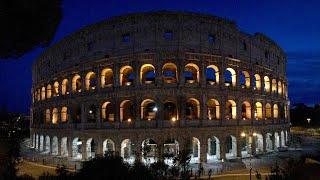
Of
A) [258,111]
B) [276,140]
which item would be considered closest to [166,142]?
[258,111]

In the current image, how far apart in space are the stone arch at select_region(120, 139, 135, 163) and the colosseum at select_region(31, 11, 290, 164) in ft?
0.28

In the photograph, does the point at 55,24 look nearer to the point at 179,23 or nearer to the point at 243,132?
the point at 179,23

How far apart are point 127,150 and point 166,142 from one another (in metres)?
4.31

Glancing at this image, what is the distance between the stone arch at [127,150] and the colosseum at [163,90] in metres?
0.09

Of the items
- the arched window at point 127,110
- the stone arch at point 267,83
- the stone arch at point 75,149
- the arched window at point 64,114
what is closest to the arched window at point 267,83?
the stone arch at point 267,83

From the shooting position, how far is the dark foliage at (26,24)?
13.0 m

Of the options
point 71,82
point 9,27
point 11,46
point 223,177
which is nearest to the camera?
point 9,27

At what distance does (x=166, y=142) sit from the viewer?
90.4 feet

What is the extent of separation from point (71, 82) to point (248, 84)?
1781cm

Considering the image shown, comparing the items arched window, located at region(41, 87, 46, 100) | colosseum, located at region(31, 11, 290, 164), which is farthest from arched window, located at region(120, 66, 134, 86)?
arched window, located at region(41, 87, 46, 100)

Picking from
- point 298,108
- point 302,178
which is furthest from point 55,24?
point 298,108

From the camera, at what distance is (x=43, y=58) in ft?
131

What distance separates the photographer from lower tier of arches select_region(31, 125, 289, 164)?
26.9m

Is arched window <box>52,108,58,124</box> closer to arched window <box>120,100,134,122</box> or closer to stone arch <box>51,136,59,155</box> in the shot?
stone arch <box>51,136,59,155</box>
